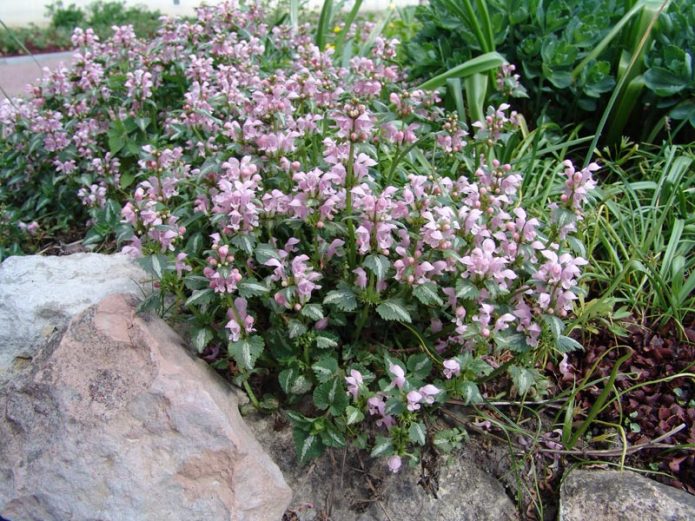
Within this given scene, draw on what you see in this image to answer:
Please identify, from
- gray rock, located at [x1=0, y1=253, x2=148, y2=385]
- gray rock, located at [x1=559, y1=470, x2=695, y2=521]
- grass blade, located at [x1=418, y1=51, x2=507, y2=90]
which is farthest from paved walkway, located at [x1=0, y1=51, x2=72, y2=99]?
gray rock, located at [x1=559, y1=470, x2=695, y2=521]

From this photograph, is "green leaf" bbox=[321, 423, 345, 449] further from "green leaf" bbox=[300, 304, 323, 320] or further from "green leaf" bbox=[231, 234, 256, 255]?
"green leaf" bbox=[231, 234, 256, 255]

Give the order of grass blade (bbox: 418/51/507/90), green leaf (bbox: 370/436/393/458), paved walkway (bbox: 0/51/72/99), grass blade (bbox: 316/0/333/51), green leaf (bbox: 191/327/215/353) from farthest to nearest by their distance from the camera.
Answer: paved walkway (bbox: 0/51/72/99) < grass blade (bbox: 316/0/333/51) < grass blade (bbox: 418/51/507/90) < green leaf (bbox: 191/327/215/353) < green leaf (bbox: 370/436/393/458)

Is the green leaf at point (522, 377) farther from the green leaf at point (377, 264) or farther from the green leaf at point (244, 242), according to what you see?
the green leaf at point (244, 242)

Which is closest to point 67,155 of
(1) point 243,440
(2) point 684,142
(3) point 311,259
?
(3) point 311,259

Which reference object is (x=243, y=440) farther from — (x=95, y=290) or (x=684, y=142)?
(x=684, y=142)

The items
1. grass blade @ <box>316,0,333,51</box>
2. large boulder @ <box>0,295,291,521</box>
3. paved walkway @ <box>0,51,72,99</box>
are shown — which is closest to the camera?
large boulder @ <box>0,295,291,521</box>

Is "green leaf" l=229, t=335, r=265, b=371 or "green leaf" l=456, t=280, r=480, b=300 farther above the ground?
"green leaf" l=456, t=280, r=480, b=300
